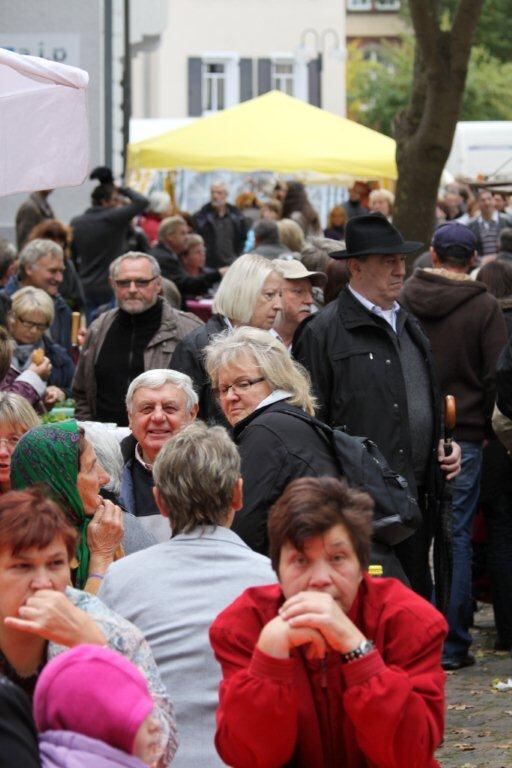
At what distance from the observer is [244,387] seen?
620 cm

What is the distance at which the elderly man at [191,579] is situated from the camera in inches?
173

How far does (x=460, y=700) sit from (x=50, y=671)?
214 inches

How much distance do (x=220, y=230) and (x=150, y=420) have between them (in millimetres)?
13803

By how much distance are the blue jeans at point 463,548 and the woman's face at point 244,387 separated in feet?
9.85

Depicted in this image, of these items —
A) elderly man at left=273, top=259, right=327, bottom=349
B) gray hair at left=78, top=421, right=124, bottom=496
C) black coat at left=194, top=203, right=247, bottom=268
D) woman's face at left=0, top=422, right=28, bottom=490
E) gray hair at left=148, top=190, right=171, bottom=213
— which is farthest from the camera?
gray hair at left=148, top=190, right=171, bottom=213

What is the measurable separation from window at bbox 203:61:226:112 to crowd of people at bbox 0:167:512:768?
52.5m

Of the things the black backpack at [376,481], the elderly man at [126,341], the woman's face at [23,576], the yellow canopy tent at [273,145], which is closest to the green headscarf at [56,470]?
the black backpack at [376,481]

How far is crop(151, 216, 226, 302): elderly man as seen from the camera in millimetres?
14375

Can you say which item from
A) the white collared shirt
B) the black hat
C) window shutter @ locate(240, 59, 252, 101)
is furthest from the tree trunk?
window shutter @ locate(240, 59, 252, 101)

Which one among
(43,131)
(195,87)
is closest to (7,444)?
(43,131)

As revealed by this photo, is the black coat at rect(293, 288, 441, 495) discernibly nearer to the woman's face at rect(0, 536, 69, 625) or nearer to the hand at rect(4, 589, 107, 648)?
the woman's face at rect(0, 536, 69, 625)

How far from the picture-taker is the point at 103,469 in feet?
18.7

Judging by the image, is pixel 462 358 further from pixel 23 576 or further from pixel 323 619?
pixel 323 619

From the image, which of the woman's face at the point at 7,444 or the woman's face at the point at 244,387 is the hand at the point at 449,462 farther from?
the woman's face at the point at 7,444
